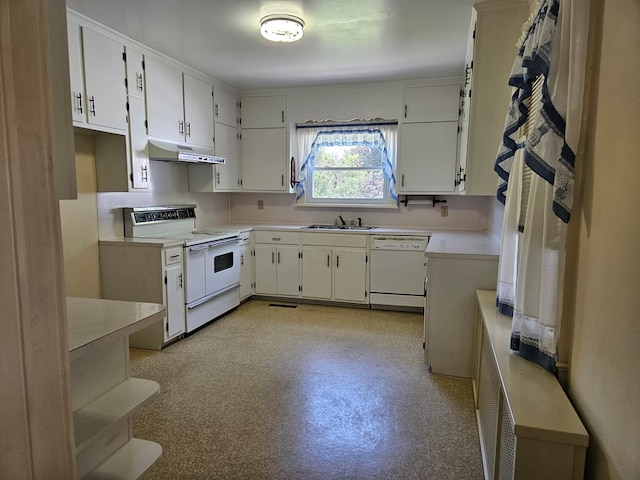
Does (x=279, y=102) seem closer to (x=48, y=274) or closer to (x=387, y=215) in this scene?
(x=387, y=215)

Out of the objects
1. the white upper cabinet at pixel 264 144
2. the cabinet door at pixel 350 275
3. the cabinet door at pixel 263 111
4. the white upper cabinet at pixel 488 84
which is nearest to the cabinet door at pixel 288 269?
the cabinet door at pixel 350 275

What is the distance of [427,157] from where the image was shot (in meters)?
4.29

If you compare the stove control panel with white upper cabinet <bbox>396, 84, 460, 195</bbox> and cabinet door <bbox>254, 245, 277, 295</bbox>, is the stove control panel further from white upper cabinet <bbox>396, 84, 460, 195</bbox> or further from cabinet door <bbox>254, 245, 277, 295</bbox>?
white upper cabinet <bbox>396, 84, 460, 195</bbox>

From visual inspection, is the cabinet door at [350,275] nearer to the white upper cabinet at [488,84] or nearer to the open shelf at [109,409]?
the white upper cabinet at [488,84]

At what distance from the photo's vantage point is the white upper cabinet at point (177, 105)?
11.1 ft

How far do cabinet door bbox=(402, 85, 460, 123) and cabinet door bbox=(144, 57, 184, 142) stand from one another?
7.61 ft

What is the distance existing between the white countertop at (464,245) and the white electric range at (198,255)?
6.52 feet

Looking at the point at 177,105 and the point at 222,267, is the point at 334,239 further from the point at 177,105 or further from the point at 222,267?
the point at 177,105

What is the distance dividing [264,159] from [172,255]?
1995mm

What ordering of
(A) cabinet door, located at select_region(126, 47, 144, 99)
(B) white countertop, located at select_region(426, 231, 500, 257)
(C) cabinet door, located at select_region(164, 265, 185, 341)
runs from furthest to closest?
1. (C) cabinet door, located at select_region(164, 265, 185, 341)
2. (A) cabinet door, located at select_region(126, 47, 144, 99)
3. (B) white countertop, located at select_region(426, 231, 500, 257)

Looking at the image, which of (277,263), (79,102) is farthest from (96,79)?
(277,263)

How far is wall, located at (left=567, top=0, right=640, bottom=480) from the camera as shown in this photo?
→ 0.96m

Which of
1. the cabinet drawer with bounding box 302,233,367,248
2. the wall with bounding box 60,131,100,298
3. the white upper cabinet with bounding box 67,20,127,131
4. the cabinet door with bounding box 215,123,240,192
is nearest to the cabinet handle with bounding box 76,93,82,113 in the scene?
the white upper cabinet with bounding box 67,20,127,131

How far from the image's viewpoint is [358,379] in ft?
9.01
